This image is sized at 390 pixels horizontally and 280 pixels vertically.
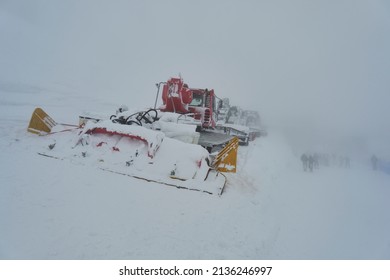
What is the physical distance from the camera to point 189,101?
35.0ft

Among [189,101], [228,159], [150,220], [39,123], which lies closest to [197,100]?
[189,101]

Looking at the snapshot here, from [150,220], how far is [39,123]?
527cm

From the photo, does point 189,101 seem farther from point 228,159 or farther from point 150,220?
point 150,220

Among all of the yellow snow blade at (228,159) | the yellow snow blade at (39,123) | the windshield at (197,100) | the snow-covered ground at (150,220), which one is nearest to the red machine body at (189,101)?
the windshield at (197,100)

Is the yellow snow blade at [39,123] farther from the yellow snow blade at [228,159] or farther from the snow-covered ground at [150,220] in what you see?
the yellow snow blade at [228,159]

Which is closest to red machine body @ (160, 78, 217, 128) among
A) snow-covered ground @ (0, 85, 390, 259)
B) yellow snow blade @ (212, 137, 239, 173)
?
snow-covered ground @ (0, 85, 390, 259)

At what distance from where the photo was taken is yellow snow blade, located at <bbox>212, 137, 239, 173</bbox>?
5.70 metres

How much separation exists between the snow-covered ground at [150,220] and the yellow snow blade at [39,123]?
27 centimetres

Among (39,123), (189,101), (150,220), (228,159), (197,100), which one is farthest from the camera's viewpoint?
(197,100)

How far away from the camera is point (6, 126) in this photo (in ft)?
26.6

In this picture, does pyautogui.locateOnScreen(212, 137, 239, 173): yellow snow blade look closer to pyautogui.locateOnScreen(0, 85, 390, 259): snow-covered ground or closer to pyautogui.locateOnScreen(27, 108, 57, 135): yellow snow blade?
pyautogui.locateOnScreen(0, 85, 390, 259): snow-covered ground

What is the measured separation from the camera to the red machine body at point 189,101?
34.0ft

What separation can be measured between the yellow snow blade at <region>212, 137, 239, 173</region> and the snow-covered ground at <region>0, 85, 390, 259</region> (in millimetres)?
407

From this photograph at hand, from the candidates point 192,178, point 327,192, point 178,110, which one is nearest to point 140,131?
point 192,178
